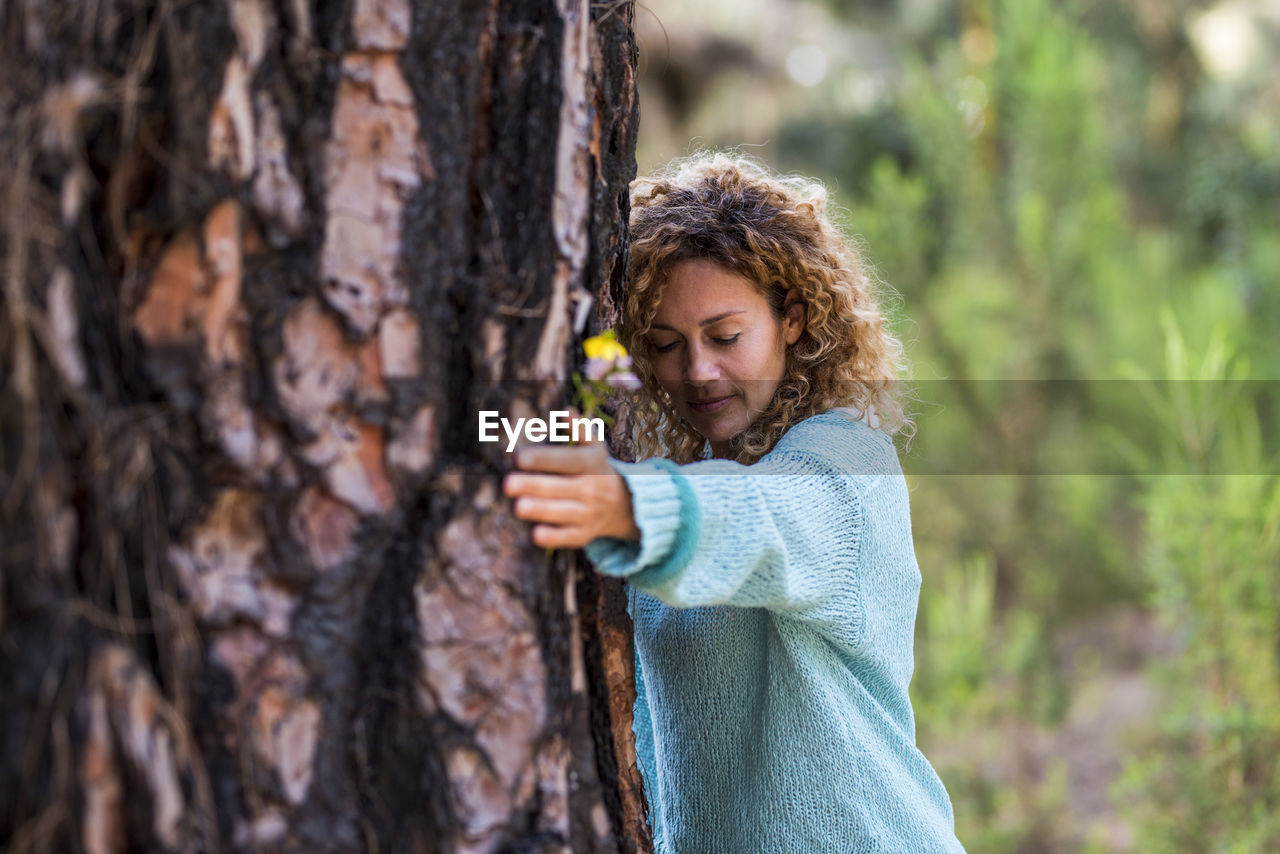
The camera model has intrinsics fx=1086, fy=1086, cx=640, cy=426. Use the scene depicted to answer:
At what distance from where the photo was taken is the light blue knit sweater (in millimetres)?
1246

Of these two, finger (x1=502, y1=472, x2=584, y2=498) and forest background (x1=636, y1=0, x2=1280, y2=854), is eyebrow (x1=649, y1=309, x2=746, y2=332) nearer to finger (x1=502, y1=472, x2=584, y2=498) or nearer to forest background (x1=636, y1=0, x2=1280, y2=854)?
finger (x1=502, y1=472, x2=584, y2=498)

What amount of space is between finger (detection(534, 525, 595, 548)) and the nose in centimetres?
65

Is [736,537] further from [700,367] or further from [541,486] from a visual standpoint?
[700,367]

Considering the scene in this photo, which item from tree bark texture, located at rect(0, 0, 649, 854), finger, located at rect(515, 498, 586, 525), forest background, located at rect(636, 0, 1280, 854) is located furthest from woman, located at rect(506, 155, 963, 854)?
forest background, located at rect(636, 0, 1280, 854)

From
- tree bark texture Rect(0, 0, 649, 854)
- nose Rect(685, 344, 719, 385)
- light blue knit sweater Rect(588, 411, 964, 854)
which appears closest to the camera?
tree bark texture Rect(0, 0, 649, 854)

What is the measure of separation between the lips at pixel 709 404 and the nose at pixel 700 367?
4 centimetres

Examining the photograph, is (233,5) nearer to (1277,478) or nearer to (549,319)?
(549,319)

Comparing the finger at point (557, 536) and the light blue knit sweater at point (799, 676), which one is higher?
the finger at point (557, 536)

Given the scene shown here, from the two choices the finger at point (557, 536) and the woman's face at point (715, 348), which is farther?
the woman's face at point (715, 348)

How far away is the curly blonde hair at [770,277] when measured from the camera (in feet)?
5.55

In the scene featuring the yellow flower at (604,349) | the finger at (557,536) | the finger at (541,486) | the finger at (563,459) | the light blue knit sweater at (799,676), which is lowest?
the light blue knit sweater at (799,676)

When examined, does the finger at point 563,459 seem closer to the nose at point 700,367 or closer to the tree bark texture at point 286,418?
the tree bark texture at point 286,418

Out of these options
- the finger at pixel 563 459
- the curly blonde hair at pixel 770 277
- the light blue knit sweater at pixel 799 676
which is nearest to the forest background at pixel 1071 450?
the curly blonde hair at pixel 770 277

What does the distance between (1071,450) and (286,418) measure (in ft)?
14.7
